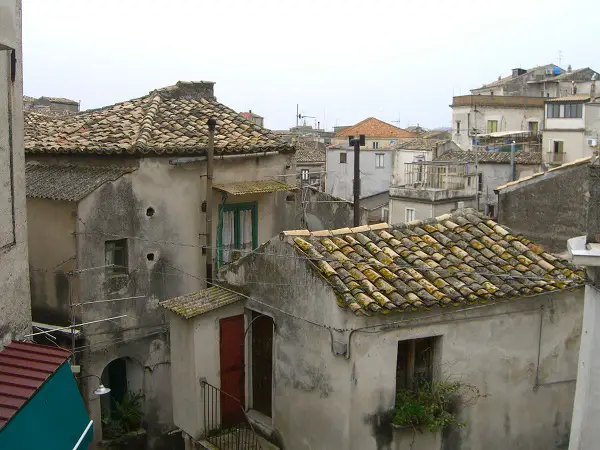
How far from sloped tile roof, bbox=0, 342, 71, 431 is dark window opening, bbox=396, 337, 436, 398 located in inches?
177

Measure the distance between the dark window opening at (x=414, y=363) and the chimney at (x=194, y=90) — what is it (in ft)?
36.7

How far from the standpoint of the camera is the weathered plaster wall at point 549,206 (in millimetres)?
13797

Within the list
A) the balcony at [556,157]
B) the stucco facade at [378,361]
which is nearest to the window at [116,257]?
the stucco facade at [378,361]

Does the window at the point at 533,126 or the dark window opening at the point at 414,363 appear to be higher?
the window at the point at 533,126

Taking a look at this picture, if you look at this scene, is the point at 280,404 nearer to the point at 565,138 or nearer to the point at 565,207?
the point at 565,207

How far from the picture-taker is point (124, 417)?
605 inches

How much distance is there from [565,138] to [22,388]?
44862 mm

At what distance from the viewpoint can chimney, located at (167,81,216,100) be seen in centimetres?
1867

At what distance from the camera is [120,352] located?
1508cm

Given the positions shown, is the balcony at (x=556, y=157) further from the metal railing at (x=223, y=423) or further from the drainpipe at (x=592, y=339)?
the drainpipe at (x=592, y=339)

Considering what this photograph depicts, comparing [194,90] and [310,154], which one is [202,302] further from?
[310,154]

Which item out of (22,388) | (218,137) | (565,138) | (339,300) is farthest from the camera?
(565,138)

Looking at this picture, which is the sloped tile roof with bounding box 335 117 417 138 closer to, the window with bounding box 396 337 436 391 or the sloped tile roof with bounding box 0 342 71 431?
the window with bounding box 396 337 436 391

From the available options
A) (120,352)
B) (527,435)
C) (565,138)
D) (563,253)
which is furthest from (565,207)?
(565,138)
